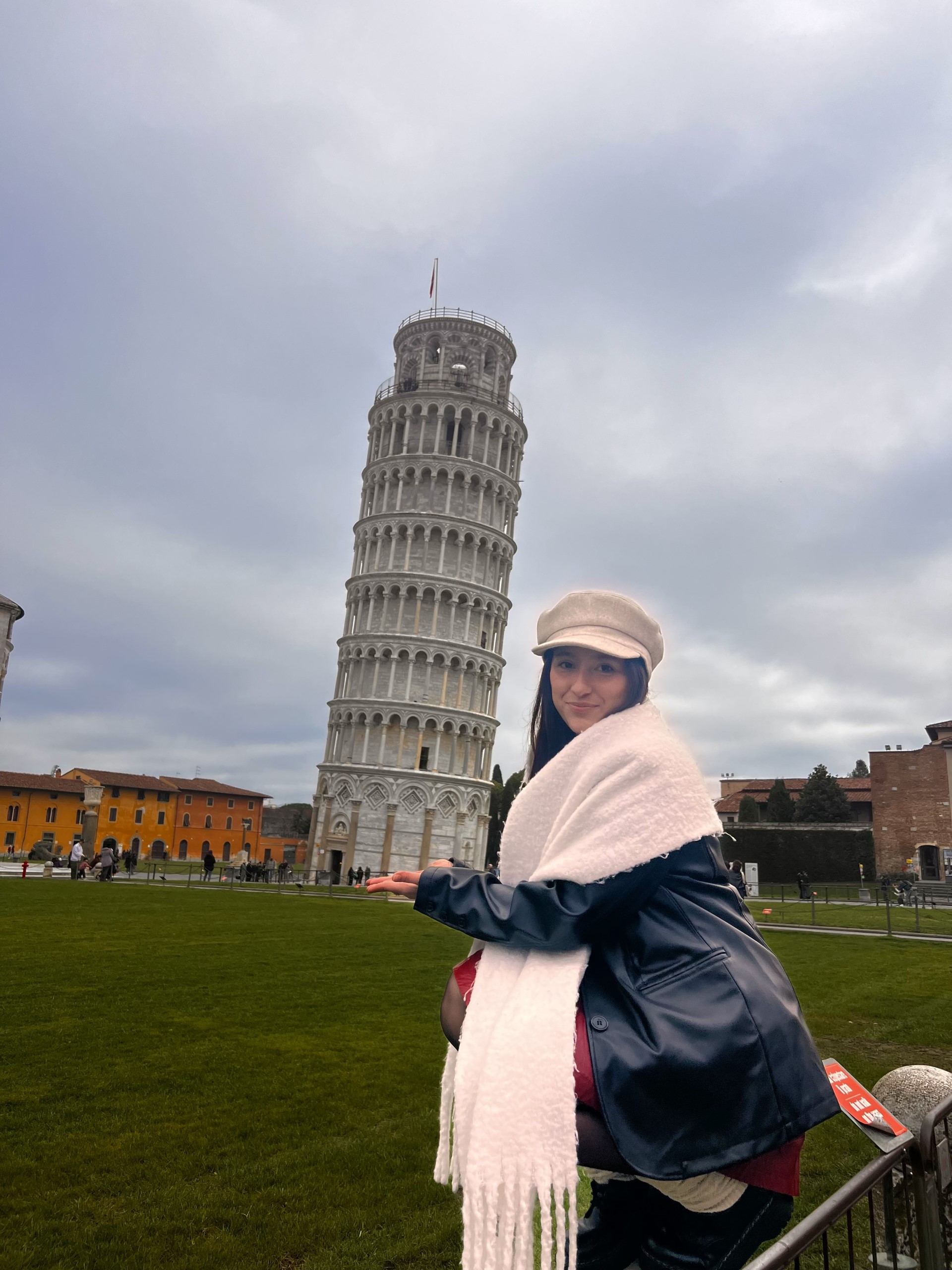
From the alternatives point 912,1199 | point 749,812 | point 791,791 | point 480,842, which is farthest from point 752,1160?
point 791,791

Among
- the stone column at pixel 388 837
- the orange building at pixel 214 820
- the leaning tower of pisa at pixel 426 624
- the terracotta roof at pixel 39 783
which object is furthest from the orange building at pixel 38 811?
the stone column at pixel 388 837

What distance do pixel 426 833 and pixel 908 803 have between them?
3181 centimetres

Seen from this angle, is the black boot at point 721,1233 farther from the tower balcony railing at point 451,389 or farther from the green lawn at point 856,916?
the tower balcony railing at point 451,389

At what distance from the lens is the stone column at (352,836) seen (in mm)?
55031

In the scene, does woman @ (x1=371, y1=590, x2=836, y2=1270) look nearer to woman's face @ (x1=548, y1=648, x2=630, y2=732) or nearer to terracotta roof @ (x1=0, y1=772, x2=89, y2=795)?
woman's face @ (x1=548, y1=648, x2=630, y2=732)

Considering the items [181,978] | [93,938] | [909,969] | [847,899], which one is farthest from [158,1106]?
[847,899]

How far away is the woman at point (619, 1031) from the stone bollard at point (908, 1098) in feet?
5.88

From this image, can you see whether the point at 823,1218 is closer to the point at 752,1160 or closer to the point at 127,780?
the point at 752,1160

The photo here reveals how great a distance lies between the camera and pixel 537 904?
2.41 m

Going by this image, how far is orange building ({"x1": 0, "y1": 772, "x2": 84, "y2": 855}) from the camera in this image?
247 feet

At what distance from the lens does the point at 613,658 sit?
3.08 meters

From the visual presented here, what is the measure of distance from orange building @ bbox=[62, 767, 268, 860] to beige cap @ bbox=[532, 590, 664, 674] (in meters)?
83.8

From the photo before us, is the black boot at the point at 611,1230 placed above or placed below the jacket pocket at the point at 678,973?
below

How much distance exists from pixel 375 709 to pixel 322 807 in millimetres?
7920
